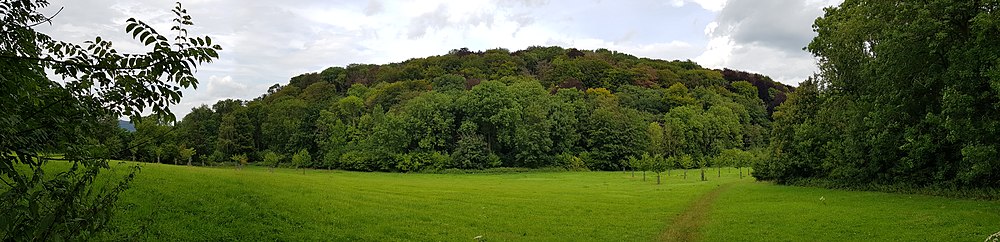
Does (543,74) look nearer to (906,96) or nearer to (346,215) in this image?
(906,96)

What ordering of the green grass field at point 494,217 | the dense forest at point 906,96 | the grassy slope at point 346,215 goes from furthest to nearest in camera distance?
the dense forest at point 906,96 < the green grass field at point 494,217 < the grassy slope at point 346,215

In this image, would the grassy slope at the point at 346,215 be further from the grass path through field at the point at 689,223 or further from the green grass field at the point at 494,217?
the grass path through field at the point at 689,223

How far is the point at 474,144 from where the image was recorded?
83438mm

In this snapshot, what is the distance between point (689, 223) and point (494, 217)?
349 inches

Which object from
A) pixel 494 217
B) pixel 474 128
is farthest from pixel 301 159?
pixel 494 217

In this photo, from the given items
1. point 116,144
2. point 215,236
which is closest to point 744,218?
point 215,236

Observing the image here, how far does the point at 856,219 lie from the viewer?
23703mm

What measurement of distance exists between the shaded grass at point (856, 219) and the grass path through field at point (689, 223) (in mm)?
521

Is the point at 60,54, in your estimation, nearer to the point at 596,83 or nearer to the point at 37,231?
the point at 37,231

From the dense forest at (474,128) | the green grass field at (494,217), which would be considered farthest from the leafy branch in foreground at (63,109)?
the dense forest at (474,128)

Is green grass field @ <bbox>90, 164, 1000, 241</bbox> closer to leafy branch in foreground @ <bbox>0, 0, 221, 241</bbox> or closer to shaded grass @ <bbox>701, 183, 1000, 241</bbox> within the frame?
shaded grass @ <bbox>701, 183, 1000, 241</bbox>

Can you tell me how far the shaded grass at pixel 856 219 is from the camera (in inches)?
787

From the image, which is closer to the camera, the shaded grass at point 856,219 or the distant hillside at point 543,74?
the shaded grass at point 856,219

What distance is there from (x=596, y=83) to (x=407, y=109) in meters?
67.2
